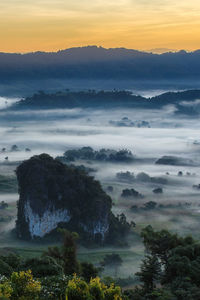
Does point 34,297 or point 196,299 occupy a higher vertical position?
point 34,297

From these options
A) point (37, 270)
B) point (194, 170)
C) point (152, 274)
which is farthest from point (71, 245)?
point (194, 170)

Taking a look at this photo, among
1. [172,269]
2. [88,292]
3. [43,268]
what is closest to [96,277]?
[88,292]

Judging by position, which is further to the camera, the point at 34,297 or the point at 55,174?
the point at 55,174

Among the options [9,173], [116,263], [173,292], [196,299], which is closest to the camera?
[196,299]

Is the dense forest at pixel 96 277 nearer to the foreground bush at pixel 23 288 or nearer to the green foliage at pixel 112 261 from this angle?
the foreground bush at pixel 23 288

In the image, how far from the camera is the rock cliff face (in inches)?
3243

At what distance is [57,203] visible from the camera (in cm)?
8450

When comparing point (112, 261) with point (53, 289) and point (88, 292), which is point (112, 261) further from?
point (88, 292)

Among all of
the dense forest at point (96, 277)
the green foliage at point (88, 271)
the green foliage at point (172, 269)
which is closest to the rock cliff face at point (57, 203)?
the dense forest at point (96, 277)

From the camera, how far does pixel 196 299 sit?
29750 mm

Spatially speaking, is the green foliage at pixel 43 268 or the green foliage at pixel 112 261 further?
the green foliage at pixel 112 261

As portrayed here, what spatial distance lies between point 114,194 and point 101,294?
96.9 metres

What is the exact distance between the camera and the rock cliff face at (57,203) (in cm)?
8238

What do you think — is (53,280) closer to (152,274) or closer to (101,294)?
(101,294)
